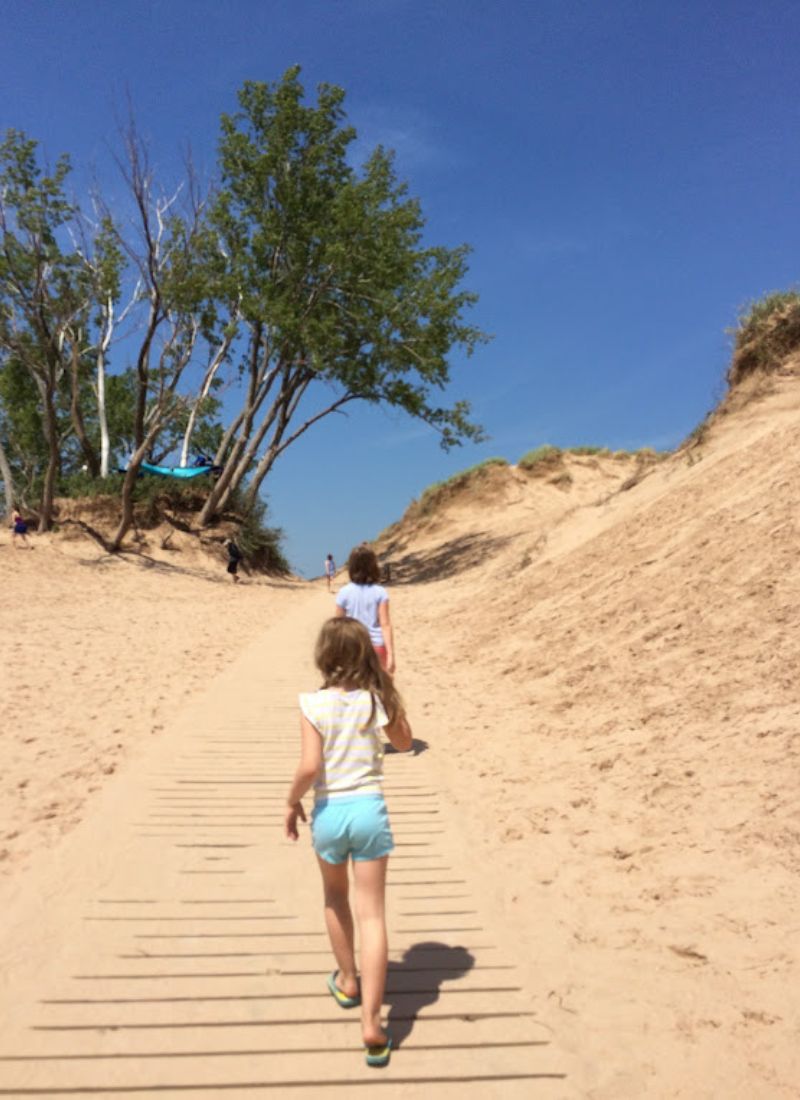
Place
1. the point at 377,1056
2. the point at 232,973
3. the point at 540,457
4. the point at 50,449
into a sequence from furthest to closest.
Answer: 1. the point at 540,457
2. the point at 50,449
3. the point at 232,973
4. the point at 377,1056

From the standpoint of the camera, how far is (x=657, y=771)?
5.51m

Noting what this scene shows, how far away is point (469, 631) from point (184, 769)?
26.1 ft

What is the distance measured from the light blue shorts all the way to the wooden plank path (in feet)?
2.41

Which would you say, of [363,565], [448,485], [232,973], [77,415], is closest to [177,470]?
[77,415]

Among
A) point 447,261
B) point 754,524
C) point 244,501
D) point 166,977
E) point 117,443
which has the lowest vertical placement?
point 166,977

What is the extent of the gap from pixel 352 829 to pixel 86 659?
29.8 ft

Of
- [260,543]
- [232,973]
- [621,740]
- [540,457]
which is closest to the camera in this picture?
[232,973]

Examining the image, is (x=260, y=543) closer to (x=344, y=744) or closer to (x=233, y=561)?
(x=233, y=561)

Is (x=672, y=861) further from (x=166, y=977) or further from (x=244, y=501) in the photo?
(x=244, y=501)

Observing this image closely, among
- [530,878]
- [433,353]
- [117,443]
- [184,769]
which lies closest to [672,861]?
[530,878]

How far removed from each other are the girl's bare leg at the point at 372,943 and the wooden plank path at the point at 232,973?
0.50 feet

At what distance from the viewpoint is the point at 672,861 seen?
4.34 metres

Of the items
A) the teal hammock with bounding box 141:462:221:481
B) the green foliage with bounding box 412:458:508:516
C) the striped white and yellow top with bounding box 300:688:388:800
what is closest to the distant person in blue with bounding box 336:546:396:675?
the striped white and yellow top with bounding box 300:688:388:800

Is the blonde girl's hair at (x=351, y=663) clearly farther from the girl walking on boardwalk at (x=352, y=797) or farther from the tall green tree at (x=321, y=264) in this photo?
the tall green tree at (x=321, y=264)
